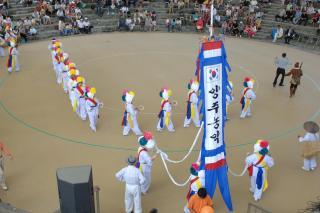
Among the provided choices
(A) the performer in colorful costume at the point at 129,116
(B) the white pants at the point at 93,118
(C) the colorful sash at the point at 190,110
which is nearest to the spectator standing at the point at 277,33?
(C) the colorful sash at the point at 190,110

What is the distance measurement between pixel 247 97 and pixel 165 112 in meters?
2.39

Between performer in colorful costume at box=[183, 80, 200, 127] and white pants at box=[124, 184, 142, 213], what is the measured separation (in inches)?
147

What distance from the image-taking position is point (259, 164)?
7203 mm

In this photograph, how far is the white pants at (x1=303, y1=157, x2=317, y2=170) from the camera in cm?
843

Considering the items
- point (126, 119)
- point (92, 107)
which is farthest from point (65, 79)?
point (126, 119)

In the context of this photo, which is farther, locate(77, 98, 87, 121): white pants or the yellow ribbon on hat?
locate(77, 98, 87, 121): white pants

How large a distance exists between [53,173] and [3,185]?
40.1 inches

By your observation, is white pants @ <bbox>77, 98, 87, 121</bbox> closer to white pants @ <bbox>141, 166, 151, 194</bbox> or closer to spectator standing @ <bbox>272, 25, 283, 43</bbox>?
white pants @ <bbox>141, 166, 151, 194</bbox>

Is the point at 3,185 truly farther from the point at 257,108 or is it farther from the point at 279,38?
the point at 279,38

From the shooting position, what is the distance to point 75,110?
10844 millimetres

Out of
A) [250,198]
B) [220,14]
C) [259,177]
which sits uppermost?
[220,14]

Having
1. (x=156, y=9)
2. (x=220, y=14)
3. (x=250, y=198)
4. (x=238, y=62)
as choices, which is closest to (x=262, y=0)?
(x=220, y=14)

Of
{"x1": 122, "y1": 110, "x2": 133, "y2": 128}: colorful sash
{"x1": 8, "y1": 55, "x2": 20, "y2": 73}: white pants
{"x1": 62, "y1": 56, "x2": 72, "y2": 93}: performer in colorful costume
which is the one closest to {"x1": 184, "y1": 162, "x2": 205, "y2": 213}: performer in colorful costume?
{"x1": 122, "y1": 110, "x2": 133, "y2": 128}: colorful sash

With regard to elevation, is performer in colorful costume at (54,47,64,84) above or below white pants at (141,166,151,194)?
above
